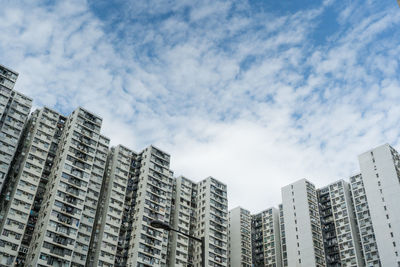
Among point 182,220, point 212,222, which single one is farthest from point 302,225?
point 182,220

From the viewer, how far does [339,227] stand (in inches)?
4500

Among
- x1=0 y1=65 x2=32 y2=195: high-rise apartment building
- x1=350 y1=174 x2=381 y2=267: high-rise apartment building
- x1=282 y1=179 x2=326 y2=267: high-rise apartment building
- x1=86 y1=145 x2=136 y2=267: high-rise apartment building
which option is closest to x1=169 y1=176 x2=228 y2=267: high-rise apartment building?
x1=86 y1=145 x2=136 y2=267: high-rise apartment building

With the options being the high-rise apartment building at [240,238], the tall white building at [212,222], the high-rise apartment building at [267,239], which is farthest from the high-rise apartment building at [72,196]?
the high-rise apartment building at [267,239]

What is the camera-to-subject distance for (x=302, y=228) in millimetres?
115500

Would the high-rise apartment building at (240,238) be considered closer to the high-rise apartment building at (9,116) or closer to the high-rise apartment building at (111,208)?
the high-rise apartment building at (111,208)

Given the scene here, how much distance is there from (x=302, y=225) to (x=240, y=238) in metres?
20.9

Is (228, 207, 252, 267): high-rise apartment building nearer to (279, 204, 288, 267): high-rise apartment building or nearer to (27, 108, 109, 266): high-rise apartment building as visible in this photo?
(279, 204, 288, 267): high-rise apartment building

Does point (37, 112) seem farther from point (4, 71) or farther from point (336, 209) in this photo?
Answer: point (336, 209)

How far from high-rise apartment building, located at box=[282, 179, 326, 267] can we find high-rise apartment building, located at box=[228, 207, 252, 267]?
563 inches

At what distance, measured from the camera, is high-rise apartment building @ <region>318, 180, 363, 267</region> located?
108562mm

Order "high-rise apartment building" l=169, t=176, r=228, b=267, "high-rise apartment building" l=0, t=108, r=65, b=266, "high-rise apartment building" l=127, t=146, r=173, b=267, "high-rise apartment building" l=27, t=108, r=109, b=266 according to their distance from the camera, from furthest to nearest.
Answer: "high-rise apartment building" l=169, t=176, r=228, b=267 < "high-rise apartment building" l=127, t=146, r=173, b=267 < "high-rise apartment building" l=27, t=108, r=109, b=266 < "high-rise apartment building" l=0, t=108, r=65, b=266

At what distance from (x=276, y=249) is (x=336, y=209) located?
73.4ft

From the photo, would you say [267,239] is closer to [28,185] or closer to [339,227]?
[339,227]

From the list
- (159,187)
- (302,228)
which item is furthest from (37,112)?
(302,228)
